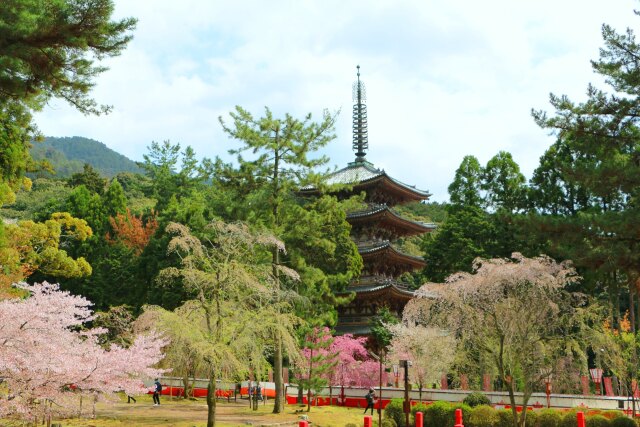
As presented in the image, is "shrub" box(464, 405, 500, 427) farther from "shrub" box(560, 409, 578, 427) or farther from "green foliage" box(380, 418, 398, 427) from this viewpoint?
"green foliage" box(380, 418, 398, 427)

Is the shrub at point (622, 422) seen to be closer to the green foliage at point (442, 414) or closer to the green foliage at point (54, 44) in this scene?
the green foliage at point (442, 414)

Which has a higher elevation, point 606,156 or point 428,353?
point 606,156

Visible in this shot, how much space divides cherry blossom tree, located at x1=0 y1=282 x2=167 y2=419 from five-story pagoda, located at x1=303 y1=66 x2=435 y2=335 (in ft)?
90.8

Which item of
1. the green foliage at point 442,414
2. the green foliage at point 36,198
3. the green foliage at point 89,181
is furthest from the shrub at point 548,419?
the green foliage at point 89,181

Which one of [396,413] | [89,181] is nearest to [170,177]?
[89,181]

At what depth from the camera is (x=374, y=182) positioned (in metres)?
44.4

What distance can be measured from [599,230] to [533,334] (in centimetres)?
725

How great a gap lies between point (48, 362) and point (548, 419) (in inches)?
668

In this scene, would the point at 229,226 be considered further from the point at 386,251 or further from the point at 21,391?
the point at 386,251

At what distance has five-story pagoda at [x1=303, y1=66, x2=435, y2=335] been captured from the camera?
41.4 metres

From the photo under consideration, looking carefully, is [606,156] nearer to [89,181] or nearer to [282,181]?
[282,181]

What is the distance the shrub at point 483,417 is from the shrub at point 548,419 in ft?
4.41

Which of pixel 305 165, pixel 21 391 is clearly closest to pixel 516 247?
pixel 305 165

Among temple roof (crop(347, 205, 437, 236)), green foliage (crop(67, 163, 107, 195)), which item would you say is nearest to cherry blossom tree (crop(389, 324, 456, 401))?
temple roof (crop(347, 205, 437, 236))
